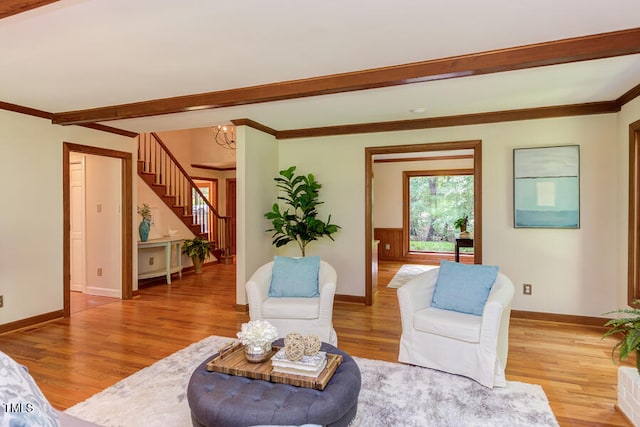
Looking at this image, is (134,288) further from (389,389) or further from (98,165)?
(389,389)

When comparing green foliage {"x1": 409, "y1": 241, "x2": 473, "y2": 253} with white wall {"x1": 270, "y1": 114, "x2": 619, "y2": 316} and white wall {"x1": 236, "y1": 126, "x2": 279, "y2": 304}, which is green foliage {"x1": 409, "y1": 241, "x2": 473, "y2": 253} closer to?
white wall {"x1": 270, "y1": 114, "x2": 619, "y2": 316}

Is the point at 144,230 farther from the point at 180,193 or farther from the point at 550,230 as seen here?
the point at 550,230

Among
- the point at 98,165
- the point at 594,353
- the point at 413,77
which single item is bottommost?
the point at 594,353

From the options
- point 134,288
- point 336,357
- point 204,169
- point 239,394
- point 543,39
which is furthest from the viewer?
point 204,169

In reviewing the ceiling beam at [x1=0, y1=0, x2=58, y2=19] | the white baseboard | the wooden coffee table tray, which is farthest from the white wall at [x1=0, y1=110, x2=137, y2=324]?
the wooden coffee table tray

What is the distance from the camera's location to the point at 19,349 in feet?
11.4

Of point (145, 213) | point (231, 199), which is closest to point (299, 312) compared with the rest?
point (145, 213)

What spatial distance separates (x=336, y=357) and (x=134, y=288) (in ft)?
14.9

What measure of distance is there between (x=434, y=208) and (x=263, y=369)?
8039mm

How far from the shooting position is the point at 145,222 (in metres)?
6.43

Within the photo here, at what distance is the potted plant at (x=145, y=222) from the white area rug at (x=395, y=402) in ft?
12.8

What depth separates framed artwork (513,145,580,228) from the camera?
419 cm

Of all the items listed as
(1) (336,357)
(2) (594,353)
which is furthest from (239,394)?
(2) (594,353)

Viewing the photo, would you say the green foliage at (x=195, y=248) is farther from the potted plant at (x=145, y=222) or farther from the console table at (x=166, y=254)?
the potted plant at (x=145, y=222)
